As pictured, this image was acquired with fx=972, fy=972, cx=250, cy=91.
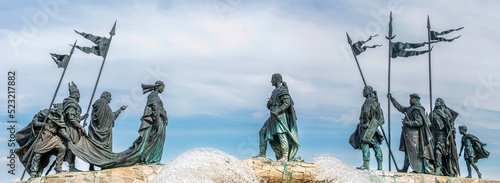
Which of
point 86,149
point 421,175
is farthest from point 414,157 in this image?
point 86,149

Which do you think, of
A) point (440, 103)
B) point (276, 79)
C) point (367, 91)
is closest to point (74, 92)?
point (276, 79)

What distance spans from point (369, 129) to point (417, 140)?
73.6 inches

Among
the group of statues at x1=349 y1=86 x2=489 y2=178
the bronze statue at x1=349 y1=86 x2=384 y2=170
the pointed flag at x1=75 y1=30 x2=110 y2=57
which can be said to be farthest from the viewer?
the pointed flag at x1=75 y1=30 x2=110 y2=57

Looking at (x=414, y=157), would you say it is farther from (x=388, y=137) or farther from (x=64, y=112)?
(x=64, y=112)

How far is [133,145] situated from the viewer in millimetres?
30000

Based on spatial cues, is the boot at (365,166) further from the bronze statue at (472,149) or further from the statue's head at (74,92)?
the statue's head at (74,92)

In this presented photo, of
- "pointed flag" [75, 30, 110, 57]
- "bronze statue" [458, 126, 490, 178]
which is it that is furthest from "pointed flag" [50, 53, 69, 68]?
"bronze statue" [458, 126, 490, 178]

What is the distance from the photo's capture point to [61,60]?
31.7m

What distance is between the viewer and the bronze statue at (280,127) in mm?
29500

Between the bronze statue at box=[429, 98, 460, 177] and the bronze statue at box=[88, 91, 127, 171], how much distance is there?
10.3 m

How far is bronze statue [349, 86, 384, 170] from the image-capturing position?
30.1 meters

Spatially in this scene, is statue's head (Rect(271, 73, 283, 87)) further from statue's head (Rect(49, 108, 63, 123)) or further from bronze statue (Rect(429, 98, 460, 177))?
statue's head (Rect(49, 108, 63, 123))

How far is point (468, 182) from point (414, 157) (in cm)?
185

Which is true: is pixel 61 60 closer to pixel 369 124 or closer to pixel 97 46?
pixel 97 46
